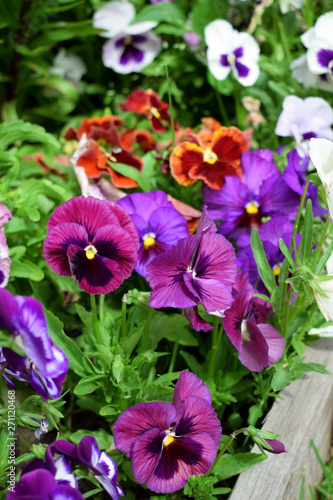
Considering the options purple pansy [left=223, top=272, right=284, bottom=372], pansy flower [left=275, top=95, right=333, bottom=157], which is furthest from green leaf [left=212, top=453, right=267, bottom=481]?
pansy flower [left=275, top=95, right=333, bottom=157]

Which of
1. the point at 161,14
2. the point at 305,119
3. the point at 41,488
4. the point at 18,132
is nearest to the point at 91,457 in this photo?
the point at 41,488

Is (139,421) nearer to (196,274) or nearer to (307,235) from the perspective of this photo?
(196,274)


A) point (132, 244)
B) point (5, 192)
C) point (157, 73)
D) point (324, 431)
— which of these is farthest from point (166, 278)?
point (157, 73)

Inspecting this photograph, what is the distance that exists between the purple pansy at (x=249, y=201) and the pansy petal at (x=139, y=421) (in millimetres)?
469

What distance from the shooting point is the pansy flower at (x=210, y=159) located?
1147mm

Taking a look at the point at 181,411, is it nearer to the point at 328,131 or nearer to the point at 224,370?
the point at 224,370

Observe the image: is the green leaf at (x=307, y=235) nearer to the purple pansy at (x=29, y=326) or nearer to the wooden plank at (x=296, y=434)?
the wooden plank at (x=296, y=434)

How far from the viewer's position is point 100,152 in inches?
49.0

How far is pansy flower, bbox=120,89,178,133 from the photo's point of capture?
1.46 meters

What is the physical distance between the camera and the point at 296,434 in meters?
1.04

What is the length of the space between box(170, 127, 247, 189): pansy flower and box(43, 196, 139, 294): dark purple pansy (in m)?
0.36

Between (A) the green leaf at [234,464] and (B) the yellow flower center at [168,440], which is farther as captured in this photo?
(A) the green leaf at [234,464]

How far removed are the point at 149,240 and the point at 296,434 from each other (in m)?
0.44

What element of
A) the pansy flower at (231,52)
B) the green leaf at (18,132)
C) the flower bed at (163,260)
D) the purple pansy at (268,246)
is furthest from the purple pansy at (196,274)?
the pansy flower at (231,52)
